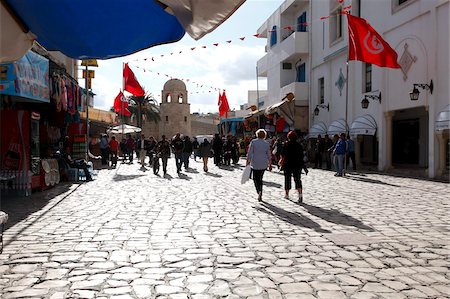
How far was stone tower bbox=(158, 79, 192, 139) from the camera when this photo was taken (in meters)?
68.6

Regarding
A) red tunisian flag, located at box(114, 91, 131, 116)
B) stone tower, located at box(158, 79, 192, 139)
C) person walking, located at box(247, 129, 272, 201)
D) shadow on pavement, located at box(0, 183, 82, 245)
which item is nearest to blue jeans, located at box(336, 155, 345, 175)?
person walking, located at box(247, 129, 272, 201)

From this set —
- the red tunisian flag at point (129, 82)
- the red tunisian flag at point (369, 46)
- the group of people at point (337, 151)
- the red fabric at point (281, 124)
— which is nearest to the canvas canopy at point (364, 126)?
the group of people at point (337, 151)

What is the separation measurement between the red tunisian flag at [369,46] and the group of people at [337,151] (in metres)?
2.93

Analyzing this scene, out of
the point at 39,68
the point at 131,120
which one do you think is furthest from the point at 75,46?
the point at 131,120

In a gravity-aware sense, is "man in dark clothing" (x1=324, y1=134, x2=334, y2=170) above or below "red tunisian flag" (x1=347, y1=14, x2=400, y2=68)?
below

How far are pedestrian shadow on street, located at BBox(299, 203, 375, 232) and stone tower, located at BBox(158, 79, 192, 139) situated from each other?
60.1 m

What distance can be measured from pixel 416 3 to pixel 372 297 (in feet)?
52.1

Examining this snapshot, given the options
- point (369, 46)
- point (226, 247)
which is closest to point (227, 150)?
point (369, 46)

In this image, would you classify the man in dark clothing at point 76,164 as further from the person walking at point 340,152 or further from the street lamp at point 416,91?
the street lamp at point 416,91

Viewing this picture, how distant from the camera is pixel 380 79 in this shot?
1998 centimetres

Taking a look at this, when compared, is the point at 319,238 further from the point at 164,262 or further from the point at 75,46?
the point at 75,46

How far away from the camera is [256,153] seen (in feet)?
34.6

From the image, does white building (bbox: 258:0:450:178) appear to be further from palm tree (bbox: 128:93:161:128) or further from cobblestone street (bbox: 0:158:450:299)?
palm tree (bbox: 128:93:161:128)

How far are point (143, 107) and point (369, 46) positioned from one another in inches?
1658
